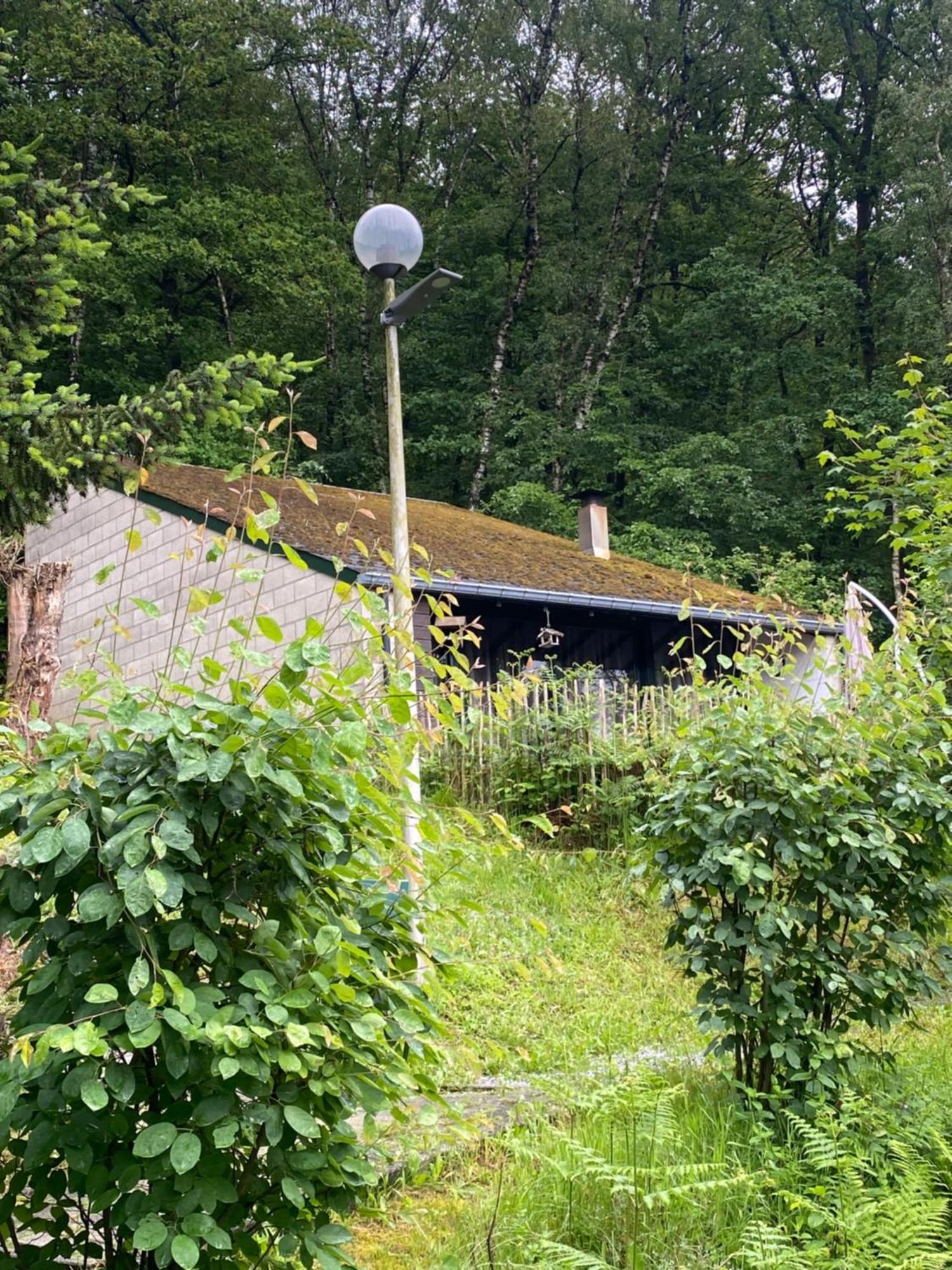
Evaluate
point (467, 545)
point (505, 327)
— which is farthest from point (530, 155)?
point (467, 545)

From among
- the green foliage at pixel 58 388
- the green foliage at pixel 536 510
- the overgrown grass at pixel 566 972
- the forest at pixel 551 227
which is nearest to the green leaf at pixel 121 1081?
the overgrown grass at pixel 566 972

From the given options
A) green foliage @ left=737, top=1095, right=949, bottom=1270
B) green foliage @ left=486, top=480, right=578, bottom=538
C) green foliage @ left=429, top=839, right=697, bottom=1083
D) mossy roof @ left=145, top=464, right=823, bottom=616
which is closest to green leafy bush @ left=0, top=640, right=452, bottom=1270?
green foliage @ left=429, top=839, right=697, bottom=1083

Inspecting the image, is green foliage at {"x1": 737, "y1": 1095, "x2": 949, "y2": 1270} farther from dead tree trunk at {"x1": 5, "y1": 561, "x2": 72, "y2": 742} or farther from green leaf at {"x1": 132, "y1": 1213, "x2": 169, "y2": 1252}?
dead tree trunk at {"x1": 5, "y1": 561, "x2": 72, "y2": 742}

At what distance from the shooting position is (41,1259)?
2242mm

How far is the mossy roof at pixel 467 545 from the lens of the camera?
13.3 m

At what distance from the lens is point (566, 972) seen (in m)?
6.20

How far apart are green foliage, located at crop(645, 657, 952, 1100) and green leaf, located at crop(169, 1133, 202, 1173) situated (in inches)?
89.6

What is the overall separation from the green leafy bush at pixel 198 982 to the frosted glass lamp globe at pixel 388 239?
4301mm

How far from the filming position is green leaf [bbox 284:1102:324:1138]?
2.03 m

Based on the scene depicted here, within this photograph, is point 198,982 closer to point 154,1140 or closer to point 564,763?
point 154,1140

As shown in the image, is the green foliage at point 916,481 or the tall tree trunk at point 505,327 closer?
the green foliage at point 916,481

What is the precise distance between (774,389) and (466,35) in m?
13.5

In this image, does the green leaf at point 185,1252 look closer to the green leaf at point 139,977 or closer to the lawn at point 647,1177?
the green leaf at point 139,977

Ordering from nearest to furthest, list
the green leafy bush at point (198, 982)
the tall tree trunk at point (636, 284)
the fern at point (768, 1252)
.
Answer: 1. the green leafy bush at point (198, 982)
2. the fern at point (768, 1252)
3. the tall tree trunk at point (636, 284)
